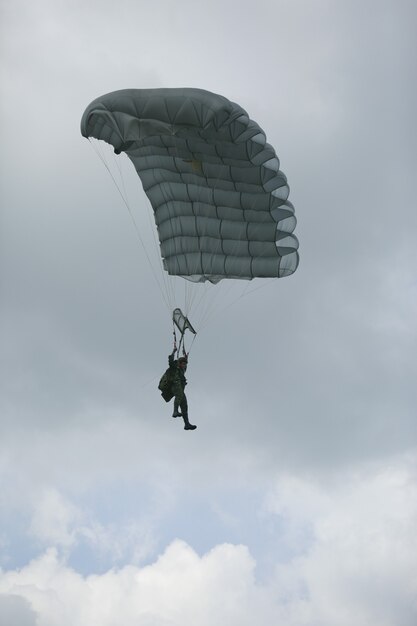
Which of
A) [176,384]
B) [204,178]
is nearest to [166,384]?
[176,384]

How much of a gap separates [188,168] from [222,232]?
2262 millimetres

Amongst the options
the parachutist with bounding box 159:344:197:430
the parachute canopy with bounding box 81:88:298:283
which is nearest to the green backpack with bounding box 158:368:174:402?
the parachutist with bounding box 159:344:197:430

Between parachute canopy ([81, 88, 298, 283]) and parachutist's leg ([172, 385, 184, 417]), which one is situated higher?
parachute canopy ([81, 88, 298, 283])

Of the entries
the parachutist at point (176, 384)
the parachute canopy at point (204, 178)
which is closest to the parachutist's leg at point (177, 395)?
the parachutist at point (176, 384)

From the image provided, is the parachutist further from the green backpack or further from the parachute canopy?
the parachute canopy

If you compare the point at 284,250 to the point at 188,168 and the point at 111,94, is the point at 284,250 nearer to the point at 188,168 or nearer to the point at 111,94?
the point at 188,168

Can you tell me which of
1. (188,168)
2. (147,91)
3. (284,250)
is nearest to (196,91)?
(147,91)

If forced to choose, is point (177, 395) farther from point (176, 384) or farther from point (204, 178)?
point (204, 178)

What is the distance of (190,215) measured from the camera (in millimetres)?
40219

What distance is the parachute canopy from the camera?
117ft

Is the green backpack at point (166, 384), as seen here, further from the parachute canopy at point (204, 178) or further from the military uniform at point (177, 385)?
the parachute canopy at point (204, 178)

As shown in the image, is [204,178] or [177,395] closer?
[177,395]

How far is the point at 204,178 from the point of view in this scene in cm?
3900

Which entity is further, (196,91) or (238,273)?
(238,273)
